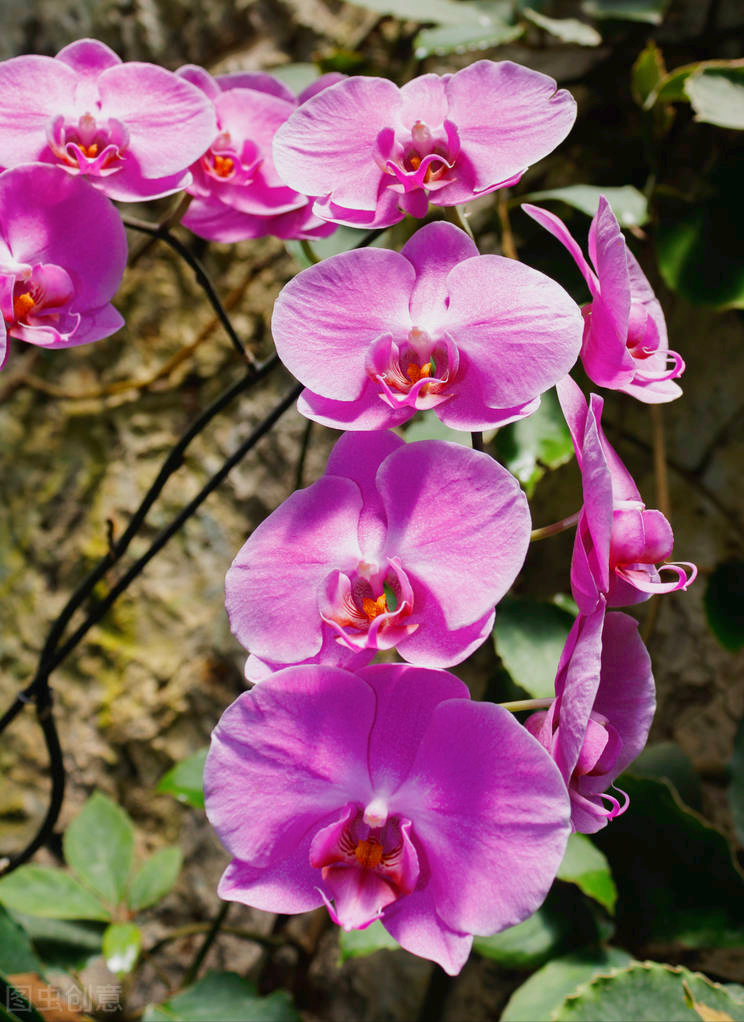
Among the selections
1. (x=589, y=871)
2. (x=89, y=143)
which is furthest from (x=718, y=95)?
(x=589, y=871)

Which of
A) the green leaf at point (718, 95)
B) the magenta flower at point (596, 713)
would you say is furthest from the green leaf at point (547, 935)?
the green leaf at point (718, 95)

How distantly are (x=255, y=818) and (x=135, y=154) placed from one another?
417 millimetres

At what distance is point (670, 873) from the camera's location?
792 mm

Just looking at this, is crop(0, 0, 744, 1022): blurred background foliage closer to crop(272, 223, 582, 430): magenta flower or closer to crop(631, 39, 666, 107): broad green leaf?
crop(631, 39, 666, 107): broad green leaf

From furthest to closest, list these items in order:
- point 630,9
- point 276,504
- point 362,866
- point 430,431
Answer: point 276,504, point 630,9, point 430,431, point 362,866

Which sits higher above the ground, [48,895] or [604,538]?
[604,538]

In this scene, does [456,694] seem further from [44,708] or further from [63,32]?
[63,32]

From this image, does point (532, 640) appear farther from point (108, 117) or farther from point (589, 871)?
point (108, 117)

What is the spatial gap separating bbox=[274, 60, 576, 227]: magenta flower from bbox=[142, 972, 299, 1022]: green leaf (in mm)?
668

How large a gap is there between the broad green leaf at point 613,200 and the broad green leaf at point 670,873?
0.54 metres

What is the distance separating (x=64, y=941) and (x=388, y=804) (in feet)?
→ 2.36

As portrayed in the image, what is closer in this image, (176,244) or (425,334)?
(425,334)

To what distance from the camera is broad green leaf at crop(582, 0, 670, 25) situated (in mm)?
896

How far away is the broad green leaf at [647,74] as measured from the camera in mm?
865
